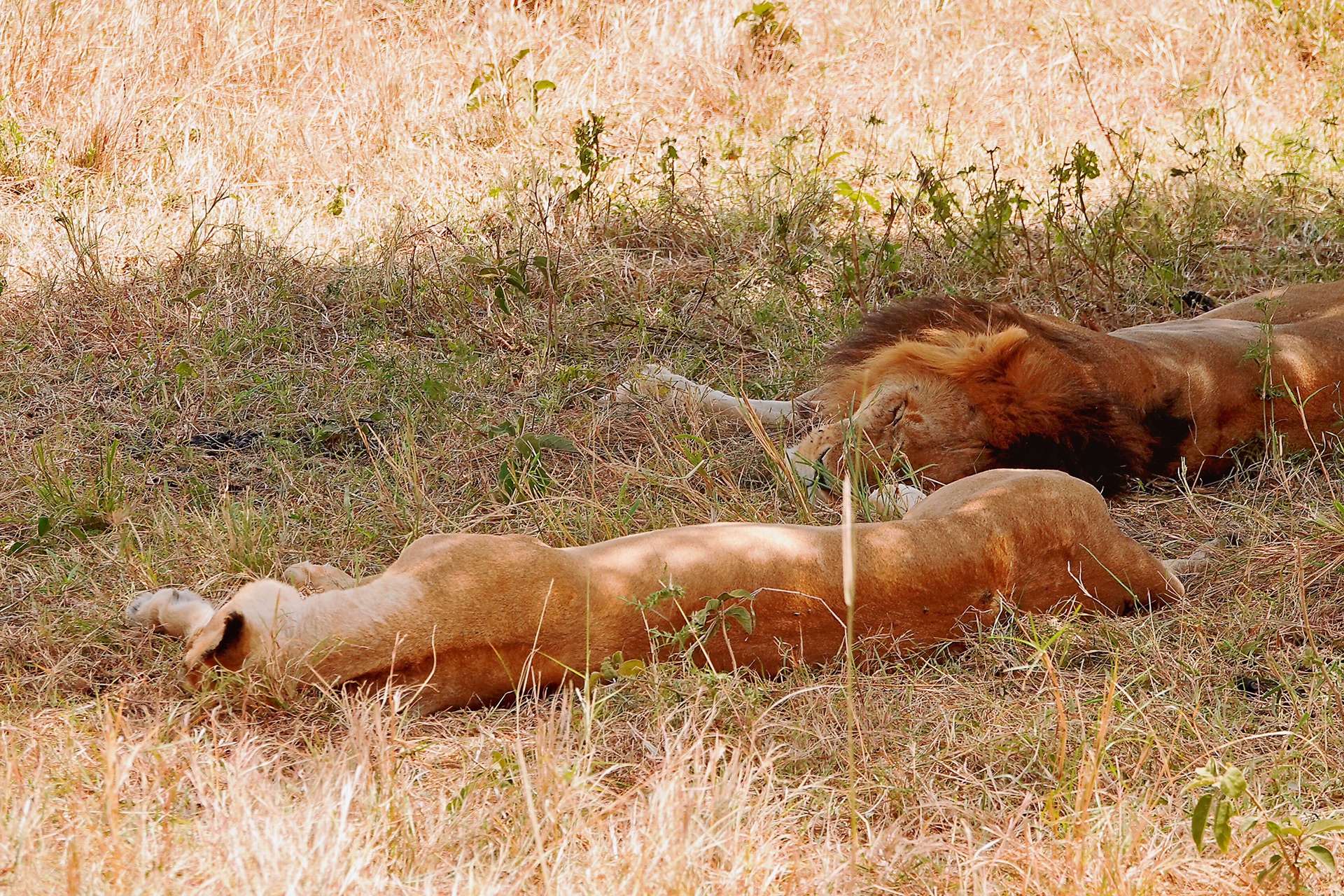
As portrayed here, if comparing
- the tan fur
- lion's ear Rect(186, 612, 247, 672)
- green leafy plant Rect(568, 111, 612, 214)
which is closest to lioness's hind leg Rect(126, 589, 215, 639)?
lion's ear Rect(186, 612, 247, 672)

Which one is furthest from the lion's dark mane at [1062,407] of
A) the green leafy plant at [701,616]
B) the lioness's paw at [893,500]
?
the green leafy plant at [701,616]

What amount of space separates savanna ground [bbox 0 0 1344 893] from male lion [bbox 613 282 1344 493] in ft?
0.64

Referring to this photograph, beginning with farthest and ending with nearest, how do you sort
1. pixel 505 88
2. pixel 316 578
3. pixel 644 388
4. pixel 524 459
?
pixel 505 88
pixel 644 388
pixel 524 459
pixel 316 578

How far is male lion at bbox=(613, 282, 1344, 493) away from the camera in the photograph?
3.67m

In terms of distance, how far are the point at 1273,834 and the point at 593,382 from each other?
294 cm

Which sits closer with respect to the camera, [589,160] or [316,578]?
[316,578]

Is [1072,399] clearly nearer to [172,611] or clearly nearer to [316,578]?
[316,578]

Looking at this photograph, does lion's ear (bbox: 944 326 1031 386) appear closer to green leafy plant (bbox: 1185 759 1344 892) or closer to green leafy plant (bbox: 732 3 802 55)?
green leafy plant (bbox: 1185 759 1344 892)

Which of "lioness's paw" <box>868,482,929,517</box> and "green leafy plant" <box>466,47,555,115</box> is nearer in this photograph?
"lioness's paw" <box>868,482,929,517</box>

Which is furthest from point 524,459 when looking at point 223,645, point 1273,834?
point 1273,834

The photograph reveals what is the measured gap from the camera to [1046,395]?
3.67m

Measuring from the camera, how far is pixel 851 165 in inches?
248

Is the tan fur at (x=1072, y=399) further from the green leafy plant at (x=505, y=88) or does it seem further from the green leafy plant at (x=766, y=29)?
the green leafy plant at (x=766, y=29)

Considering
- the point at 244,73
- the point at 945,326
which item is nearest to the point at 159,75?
the point at 244,73
